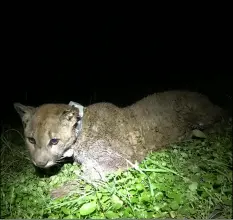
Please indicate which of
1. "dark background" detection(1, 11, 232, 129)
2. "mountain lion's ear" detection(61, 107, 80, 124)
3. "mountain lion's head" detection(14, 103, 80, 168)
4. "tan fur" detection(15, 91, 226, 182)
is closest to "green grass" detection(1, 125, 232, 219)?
"tan fur" detection(15, 91, 226, 182)

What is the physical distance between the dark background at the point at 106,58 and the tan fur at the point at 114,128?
0.86m

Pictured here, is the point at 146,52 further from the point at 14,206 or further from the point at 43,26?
the point at 14,206

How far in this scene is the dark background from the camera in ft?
20.5

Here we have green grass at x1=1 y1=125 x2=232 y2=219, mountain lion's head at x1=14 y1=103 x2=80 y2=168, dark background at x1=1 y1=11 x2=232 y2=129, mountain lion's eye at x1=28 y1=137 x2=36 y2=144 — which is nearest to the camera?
green grass at x1=1 y1=125 x2=232 y2=219

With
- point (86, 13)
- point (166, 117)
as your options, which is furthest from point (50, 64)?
point (166, 117)

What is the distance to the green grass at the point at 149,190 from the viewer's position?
377 centimetres

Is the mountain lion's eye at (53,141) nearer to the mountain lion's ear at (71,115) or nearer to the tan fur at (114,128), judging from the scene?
the tan fur at (114,128)

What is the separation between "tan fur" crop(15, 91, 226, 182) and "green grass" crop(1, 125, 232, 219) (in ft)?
0.89

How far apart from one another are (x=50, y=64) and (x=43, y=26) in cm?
69

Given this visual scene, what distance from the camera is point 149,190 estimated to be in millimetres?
3998

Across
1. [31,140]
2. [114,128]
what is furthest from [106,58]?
[31,140]

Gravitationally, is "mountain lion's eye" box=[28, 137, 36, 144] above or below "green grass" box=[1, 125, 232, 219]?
above

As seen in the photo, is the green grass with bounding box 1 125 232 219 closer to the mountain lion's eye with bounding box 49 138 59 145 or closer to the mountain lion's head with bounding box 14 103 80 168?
the mountain lion's head with bounding box 14 103 80 168

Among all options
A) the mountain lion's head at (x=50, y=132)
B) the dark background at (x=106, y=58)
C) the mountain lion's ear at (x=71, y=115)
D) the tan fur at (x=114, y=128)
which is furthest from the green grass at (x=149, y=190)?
the dark background at (x=106, y=58)
